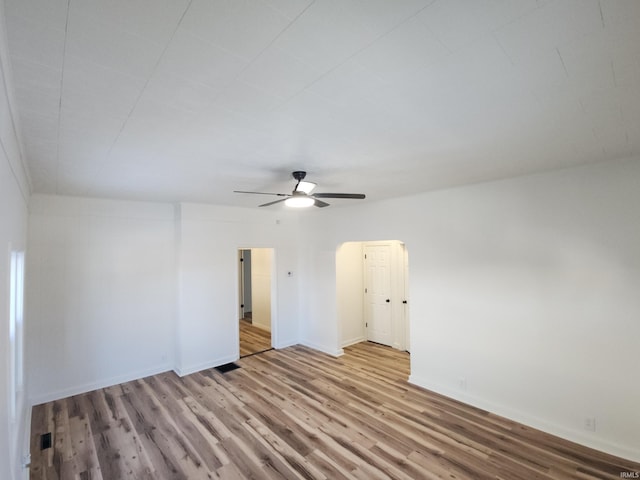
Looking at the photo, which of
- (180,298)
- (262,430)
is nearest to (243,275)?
(180,298)

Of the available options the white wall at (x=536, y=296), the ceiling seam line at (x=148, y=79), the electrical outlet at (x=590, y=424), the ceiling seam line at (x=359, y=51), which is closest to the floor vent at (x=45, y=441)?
the ceiling seam line at (x=148, y=79)

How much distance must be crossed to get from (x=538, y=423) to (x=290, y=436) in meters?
2.81

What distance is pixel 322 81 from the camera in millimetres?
1553

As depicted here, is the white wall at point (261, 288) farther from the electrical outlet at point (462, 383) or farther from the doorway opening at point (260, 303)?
the electrical outlet at point (462, 383)

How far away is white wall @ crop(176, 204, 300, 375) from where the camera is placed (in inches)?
205

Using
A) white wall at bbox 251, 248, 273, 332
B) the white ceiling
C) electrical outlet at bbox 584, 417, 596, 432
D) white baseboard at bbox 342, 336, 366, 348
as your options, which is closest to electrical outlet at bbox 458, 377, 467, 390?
electrical outlet at bbox 584, 417, 596, 432

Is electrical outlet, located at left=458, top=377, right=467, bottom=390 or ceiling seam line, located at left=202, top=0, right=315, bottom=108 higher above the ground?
ceiling seam line, located at left=202, top=0, right=315, bottom=108

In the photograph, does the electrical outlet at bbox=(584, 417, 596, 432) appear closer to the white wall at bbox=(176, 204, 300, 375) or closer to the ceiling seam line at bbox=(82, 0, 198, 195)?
the ceiling seam line at bbox=(82, 0, 198, 195)

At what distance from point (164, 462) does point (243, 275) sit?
22.6 ft

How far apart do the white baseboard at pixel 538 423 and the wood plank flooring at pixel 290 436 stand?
0.09 metres

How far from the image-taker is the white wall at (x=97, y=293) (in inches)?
167

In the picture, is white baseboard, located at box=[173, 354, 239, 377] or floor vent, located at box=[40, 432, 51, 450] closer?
floor vent, located at box=[40, 432, 51, 450]

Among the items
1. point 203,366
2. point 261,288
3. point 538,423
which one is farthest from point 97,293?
point 538,423

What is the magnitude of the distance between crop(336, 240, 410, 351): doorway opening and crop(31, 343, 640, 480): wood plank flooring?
5.36 ft
